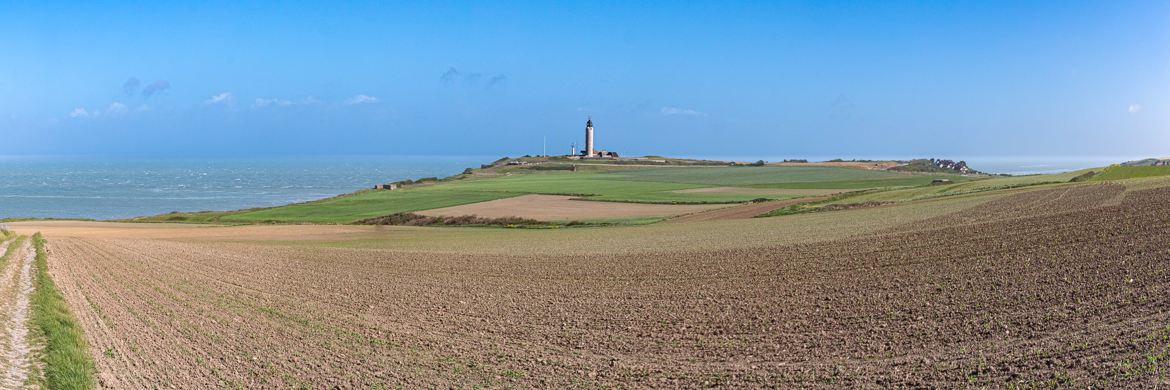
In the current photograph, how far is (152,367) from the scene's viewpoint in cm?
1441

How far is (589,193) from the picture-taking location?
80.4 metres

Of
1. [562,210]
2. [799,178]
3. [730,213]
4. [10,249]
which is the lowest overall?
[10,249]

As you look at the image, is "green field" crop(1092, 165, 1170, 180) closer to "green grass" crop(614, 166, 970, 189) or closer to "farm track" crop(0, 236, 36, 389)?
"green grass" crop(614, 166, 970, 189)

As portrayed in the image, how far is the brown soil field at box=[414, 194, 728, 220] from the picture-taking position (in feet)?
187

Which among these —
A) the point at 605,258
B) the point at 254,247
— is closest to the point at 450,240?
the point at 254,247

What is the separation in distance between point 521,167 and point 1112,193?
11432cm

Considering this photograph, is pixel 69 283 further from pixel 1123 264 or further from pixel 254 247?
pixel 1123 264

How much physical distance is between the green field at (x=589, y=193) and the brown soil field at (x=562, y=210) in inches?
114

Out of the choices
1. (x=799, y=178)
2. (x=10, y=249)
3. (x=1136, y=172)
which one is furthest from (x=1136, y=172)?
(x=10, y=249)

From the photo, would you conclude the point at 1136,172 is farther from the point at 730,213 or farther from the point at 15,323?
the point at 15,323

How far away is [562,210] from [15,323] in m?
44.7

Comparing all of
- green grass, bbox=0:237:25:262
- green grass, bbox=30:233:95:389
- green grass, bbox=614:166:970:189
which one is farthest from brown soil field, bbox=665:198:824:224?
green grass, bbox=30:233:95:389

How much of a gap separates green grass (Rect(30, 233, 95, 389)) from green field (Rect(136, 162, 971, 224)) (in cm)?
3764

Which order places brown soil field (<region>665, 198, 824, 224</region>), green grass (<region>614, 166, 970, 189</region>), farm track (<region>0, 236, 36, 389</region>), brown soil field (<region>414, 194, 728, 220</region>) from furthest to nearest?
green grass (<region>614, 166, 970, 189</region>)
brown soil field (<region>414, 194, 728, 220</region>)
brown soil field (<region>665, 198, 824, 224</region>)
farm track (<region>0, 236, 36, 389</region>)
